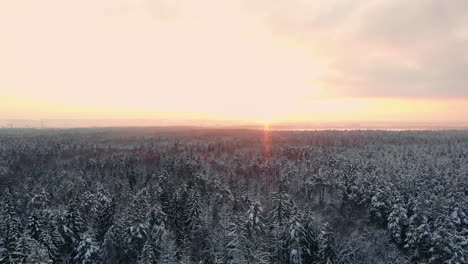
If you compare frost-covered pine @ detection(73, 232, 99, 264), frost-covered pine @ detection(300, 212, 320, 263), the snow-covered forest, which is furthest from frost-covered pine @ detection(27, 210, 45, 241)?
frost-covered pine @ detection(300, 212, 320, 263)

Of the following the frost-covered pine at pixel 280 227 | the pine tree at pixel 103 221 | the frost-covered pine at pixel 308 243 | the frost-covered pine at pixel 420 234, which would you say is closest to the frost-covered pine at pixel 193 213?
the frost-covered pine at pixel 280 227

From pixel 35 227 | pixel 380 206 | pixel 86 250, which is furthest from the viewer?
pixel 380 206

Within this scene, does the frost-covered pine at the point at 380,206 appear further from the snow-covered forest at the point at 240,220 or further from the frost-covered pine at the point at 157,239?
the frost-covered pine at the point at 157,239

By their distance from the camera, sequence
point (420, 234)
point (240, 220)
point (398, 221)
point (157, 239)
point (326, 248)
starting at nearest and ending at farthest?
1. point (420, 234)
2. point (326, 248)
3. point (157, 239)
4. point (240, 220)
5. point (398, 221)

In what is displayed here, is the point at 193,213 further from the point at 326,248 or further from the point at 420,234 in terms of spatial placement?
the point at 420,234

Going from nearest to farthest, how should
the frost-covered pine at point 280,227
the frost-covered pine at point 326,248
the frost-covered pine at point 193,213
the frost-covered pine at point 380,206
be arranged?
the frost-covered pine at point 326,248
the frost-covered pine at point 280,227
the frost-covered pine at point 193,213
the frost-covered pine at point 380,206

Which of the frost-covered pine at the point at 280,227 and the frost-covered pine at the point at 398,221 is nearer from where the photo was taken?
the frost-covered pine at the point at 280,227

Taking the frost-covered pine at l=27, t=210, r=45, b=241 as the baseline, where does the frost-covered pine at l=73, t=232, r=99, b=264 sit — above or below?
below

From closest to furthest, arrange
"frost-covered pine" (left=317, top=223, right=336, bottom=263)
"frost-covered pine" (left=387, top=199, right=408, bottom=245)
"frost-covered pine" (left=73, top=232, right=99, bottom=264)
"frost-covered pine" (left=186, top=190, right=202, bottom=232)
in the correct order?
"frost-covered pine" (left=73, top=232, right=99, bottom=264) < "frost-covered pine" (left=317, top=223, right=336, bottom=263) < "frost-covered pine" (left=387, top=199, right=408, bottom=245) < "frost-covered pine" (left=186, top=190, right=202, bottom=232)

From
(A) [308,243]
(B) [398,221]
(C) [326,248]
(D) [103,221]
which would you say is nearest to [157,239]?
(D) [103,221]

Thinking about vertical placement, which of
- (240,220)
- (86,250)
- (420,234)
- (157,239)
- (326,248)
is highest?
(420,234)

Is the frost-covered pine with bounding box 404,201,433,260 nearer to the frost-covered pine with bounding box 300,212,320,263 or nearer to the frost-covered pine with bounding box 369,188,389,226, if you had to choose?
the frost-covered pine with bounding box 300,212,320,263
